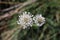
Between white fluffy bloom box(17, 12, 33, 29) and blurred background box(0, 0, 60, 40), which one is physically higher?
white fluffy bloom box(17, 12, 33, 29)

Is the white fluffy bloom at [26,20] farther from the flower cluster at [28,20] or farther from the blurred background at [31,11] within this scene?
the blurred background at [31,11]

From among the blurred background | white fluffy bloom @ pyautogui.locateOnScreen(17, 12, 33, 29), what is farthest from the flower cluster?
the blurred background

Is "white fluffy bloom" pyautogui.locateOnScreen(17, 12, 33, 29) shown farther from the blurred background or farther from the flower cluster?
the blurred background

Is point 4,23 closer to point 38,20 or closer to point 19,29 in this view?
point 19,29

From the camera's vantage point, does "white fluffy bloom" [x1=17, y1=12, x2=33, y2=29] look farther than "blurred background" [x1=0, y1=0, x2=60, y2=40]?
No

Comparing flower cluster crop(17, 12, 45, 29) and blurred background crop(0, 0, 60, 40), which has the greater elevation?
flower cluster crop(17, 12, 45, 29)

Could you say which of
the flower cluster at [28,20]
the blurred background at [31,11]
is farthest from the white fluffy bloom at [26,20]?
the blurred background at [31,11]

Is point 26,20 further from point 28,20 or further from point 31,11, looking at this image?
point 31,11

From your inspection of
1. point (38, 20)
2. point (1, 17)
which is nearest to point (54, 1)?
point (1, 17)

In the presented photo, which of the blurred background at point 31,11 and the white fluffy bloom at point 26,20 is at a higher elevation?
the white fluffy bloom at point 26,20
